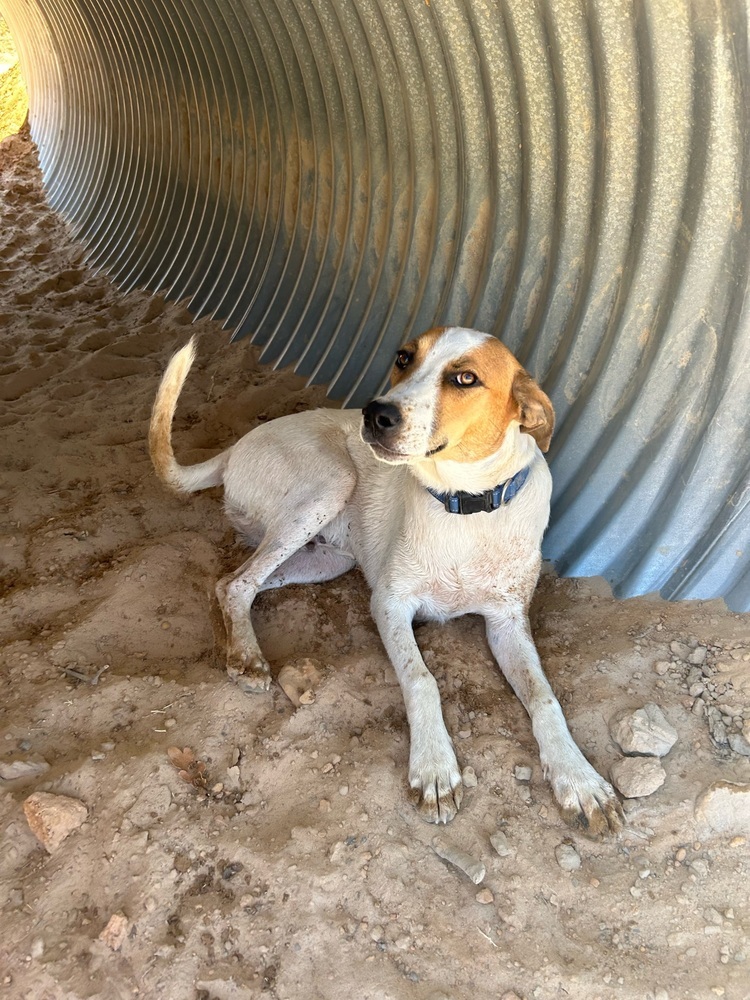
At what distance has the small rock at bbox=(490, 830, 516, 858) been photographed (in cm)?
215

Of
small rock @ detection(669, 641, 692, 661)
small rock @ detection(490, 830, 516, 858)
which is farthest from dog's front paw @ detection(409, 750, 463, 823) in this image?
small rock @ detection(669, 641, 692, 661)

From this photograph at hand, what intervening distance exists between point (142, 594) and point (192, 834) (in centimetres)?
114

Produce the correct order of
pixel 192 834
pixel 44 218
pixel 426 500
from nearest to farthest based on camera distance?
pixel 192 834 < pixel 426 500 < pixel 44 218

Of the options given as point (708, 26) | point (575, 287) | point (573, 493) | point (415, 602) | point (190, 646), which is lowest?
point (190, 646)

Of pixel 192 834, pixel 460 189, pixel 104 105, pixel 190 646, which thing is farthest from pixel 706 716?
pixel 104 105

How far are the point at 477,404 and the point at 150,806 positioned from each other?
1.53 m

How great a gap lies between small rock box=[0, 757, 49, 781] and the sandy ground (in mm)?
21

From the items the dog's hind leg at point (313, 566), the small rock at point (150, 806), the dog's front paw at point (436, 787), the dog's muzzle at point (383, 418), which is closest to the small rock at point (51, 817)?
the small rock at point (150, 806)

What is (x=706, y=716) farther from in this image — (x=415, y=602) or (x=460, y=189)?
(x=460, y=189)

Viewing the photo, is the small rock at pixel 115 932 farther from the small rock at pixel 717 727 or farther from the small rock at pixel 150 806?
the small rock at pixel 717 727

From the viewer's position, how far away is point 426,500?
9.50 ft

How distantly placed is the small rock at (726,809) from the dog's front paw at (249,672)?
4.50 ft

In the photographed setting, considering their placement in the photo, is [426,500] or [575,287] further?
[575,287]

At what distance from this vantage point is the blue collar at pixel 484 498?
2.72m
